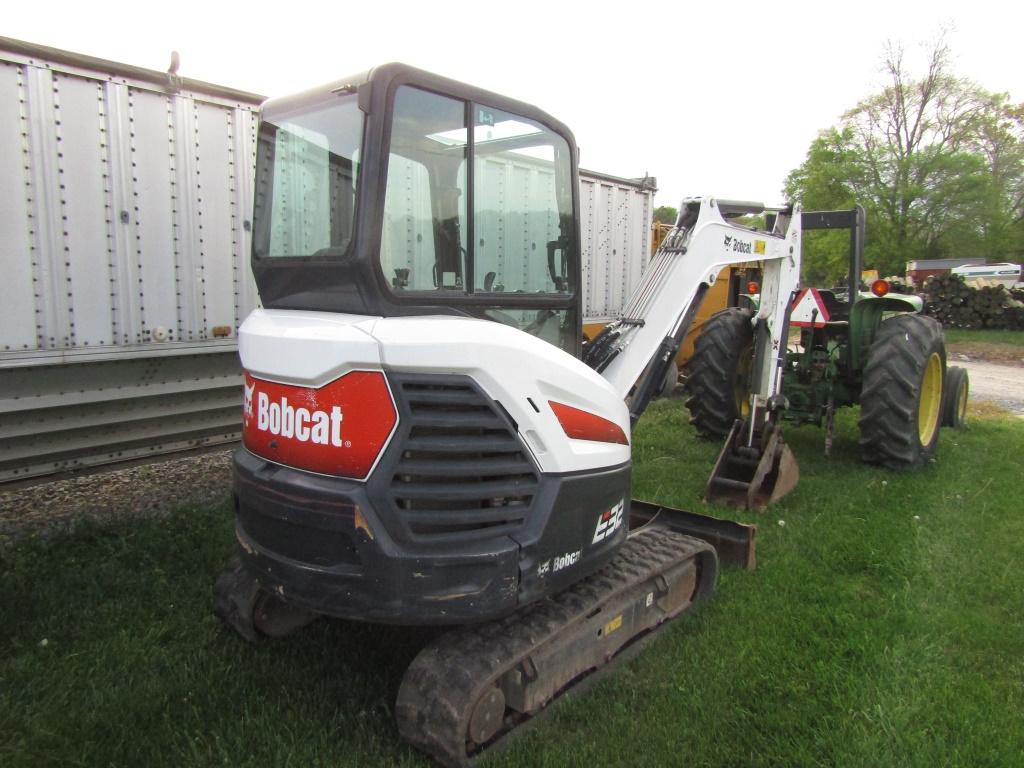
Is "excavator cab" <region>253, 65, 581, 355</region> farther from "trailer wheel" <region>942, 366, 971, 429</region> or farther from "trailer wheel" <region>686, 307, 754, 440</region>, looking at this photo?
"trailer wheel" <region>942, 366, 971, 429</region>

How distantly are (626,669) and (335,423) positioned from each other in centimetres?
181

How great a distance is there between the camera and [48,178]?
4094 mm

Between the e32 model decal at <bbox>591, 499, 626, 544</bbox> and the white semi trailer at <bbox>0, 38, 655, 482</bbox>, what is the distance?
313 centimetres

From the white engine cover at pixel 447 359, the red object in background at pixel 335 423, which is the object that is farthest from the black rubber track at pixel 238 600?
the white engine cover at pixel 447 359

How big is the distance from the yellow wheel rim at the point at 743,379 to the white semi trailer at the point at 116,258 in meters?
4.30

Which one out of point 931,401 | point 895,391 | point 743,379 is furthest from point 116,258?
point 931,401

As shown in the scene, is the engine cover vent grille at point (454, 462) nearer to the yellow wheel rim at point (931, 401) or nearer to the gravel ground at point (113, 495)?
the gravel ground at point (113, 495)

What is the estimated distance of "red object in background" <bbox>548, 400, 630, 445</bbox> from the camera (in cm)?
281

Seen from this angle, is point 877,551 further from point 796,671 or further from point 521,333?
point 521,333

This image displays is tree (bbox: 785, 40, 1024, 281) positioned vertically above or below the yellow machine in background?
above

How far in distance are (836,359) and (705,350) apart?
47.5 inches

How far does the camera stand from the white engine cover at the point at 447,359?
2385 millimetres

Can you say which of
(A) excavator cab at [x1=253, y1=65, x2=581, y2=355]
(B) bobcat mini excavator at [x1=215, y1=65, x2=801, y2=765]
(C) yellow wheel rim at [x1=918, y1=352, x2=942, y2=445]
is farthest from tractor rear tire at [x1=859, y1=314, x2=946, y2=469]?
(A) excavator cab at [x1=253, y1=65, x2=581, y2=355]

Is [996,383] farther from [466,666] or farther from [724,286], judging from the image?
[466,666]
